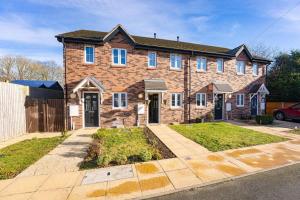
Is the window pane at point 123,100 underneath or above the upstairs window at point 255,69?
underneath

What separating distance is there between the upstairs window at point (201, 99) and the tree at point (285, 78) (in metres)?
12.5

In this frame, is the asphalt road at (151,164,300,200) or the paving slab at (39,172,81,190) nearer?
the asphalt road at (151,164,300,200)

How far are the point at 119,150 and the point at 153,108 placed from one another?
794cm

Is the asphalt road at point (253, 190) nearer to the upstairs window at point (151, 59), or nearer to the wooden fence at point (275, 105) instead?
the upstairs window at point (151, 59)

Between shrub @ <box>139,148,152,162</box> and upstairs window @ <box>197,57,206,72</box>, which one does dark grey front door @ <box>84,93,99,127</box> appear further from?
upstairs window @ <box>197,57,206,72</box>

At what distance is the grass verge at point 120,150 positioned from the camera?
255 inches

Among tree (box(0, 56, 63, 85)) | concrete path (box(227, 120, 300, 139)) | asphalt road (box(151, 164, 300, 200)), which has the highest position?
tree (box(0, 56, 63, 85))

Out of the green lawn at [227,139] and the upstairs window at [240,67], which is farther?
the upstairs window at [240,67]

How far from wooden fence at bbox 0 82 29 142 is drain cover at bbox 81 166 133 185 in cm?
720

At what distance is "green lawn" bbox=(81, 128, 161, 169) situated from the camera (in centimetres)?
648

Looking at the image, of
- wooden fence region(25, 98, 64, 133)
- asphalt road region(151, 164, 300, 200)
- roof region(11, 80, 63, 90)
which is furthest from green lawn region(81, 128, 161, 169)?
roof region(11, 80, 63, 90)

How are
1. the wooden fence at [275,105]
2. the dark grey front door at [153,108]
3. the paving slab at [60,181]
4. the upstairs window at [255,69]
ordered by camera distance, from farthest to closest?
the wooden fence at [275,105]
the upstairs window at [255,69]
the dark grey front door at [153,108]
the paving slab at [60,181]

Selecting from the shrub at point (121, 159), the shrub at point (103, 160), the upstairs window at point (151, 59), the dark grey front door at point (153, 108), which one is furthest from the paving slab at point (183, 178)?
the upstairs window at point (151, 59)

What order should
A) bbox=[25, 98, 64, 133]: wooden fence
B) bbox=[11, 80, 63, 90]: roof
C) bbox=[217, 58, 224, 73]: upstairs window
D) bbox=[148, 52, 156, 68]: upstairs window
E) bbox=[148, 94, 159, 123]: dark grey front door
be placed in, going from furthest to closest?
bbox=[11, 80, 63, 90]: roof < bbox=[217, 58, 224, 73]: upstairs window < bbox=[148, 94, 159, 123]: dark grey front door < bbox=[148, 52, 156, 68]: upstairs window < bbox=[25, 98, 64, 133]: wooden fence
